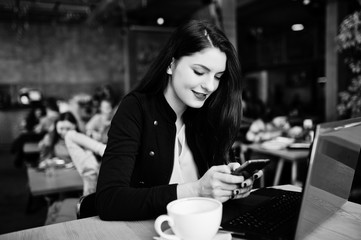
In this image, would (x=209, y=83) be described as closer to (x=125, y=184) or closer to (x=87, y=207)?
(x=125, y=184)

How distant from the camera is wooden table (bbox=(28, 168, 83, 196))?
2.45 m

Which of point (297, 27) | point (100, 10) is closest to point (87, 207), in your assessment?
point (100, 10)

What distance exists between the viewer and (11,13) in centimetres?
921

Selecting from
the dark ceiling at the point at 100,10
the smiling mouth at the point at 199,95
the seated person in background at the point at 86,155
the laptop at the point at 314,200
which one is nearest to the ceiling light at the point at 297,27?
the dark ceiling at the point at 100,10

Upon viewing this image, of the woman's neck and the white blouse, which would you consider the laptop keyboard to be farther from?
the woman's neck

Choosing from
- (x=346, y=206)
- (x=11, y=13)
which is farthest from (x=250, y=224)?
(x=11, y=13)

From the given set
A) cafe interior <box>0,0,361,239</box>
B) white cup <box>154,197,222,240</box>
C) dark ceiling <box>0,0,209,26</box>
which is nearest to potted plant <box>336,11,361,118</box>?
cafe interior <box>0,0,361,239</box>

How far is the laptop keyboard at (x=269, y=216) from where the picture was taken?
817mm

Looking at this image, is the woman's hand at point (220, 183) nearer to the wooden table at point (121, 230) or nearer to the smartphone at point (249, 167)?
the smartphone at point (249, 167)

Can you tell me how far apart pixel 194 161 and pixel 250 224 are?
2.00 feet

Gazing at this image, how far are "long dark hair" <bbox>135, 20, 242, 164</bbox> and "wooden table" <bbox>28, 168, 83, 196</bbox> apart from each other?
1.45 m

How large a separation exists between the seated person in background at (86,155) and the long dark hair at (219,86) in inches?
31.6

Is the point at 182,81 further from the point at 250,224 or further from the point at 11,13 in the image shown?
the point at 11,13

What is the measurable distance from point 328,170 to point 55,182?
2312 mm
